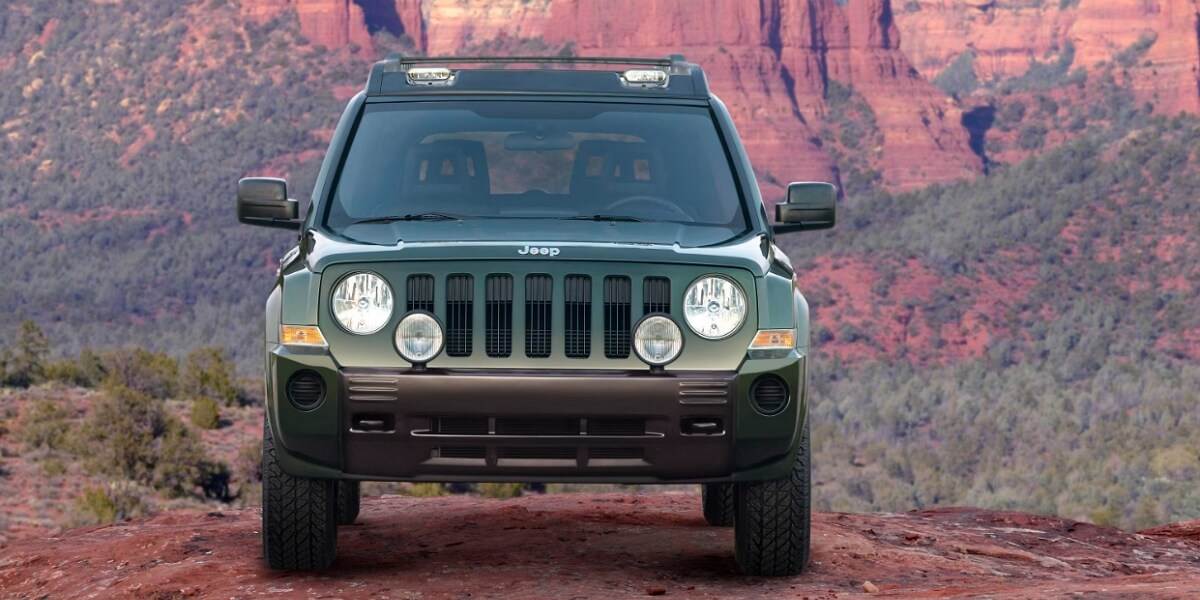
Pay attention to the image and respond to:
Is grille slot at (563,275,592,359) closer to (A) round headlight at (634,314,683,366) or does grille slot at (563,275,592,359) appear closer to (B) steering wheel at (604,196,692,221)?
(A) round headlight at (634,314,683,366)

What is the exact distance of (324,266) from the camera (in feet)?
20.4

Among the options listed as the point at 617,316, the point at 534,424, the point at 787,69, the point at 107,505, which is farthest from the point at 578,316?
the point at 787,69

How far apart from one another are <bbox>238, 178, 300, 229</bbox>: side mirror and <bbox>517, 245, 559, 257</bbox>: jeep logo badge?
1.32 metres

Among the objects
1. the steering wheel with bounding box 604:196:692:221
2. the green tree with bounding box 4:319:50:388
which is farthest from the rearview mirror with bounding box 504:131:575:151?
the green tree with bounding box 4:319:50:388

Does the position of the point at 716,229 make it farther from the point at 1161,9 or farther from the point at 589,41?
the point at 1161,9

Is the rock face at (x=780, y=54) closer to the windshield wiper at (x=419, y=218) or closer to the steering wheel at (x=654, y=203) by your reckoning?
the steering wheel at (x=654, y=203)

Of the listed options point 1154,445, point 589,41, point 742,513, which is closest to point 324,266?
point 742,513

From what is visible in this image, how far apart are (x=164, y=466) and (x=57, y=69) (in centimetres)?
9062

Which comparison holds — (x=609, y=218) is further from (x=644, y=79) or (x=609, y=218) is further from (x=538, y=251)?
(x=644, y=79)

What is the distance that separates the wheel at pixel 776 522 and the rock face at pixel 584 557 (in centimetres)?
8

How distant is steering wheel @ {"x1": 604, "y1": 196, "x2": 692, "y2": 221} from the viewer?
23.5ft

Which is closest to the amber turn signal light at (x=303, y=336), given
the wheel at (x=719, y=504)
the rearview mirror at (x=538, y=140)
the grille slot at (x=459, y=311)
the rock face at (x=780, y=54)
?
the grille slot at (x=459, y=311)

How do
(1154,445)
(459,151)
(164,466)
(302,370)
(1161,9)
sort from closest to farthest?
(302,370), (459,151), (164,466), (1154,445), (1161,9)

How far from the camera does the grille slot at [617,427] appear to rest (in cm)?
607
